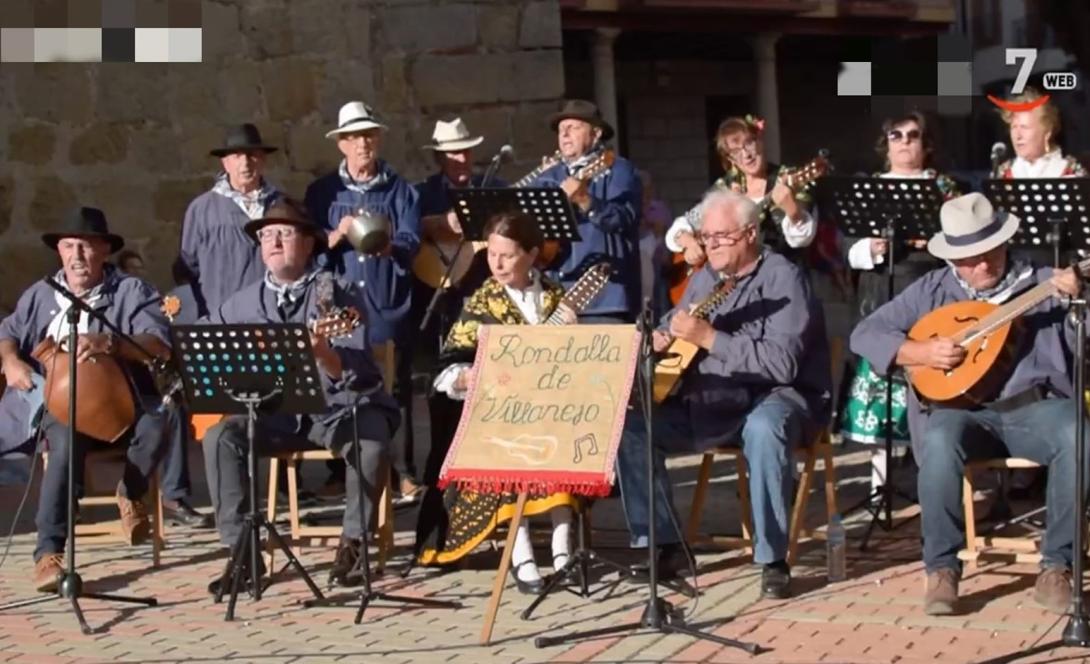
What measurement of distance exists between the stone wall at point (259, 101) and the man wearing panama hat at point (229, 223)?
2625mm

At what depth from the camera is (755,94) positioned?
24125 mm

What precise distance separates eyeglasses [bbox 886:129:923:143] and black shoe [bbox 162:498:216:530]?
3521 mm

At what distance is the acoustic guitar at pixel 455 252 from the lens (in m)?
8.77

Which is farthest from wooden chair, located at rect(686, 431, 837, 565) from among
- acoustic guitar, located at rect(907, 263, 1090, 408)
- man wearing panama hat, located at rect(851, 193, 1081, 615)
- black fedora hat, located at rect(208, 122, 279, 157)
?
black fedora hat, located at rect(208, 122, 279, 157)

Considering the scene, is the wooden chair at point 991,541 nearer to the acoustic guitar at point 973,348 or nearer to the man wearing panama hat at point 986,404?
the man wearing panama hat at point 986,404

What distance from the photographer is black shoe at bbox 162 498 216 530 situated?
8.96m

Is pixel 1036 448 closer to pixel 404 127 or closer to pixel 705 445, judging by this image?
pixel 705 445

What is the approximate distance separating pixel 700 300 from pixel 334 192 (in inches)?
91.0

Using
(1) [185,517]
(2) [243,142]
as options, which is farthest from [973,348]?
(1) [185,517]

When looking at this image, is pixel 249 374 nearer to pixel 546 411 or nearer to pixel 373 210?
pixel 546 411

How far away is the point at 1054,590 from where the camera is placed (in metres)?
6.61

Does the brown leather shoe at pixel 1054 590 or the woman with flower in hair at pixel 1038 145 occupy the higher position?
the woman with flower in hair at pixel 1038 145

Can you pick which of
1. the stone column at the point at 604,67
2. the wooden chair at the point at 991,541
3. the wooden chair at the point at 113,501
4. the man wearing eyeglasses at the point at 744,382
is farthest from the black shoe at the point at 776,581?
the stone column at the point at 604,67

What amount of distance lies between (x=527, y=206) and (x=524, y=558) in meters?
1.55
